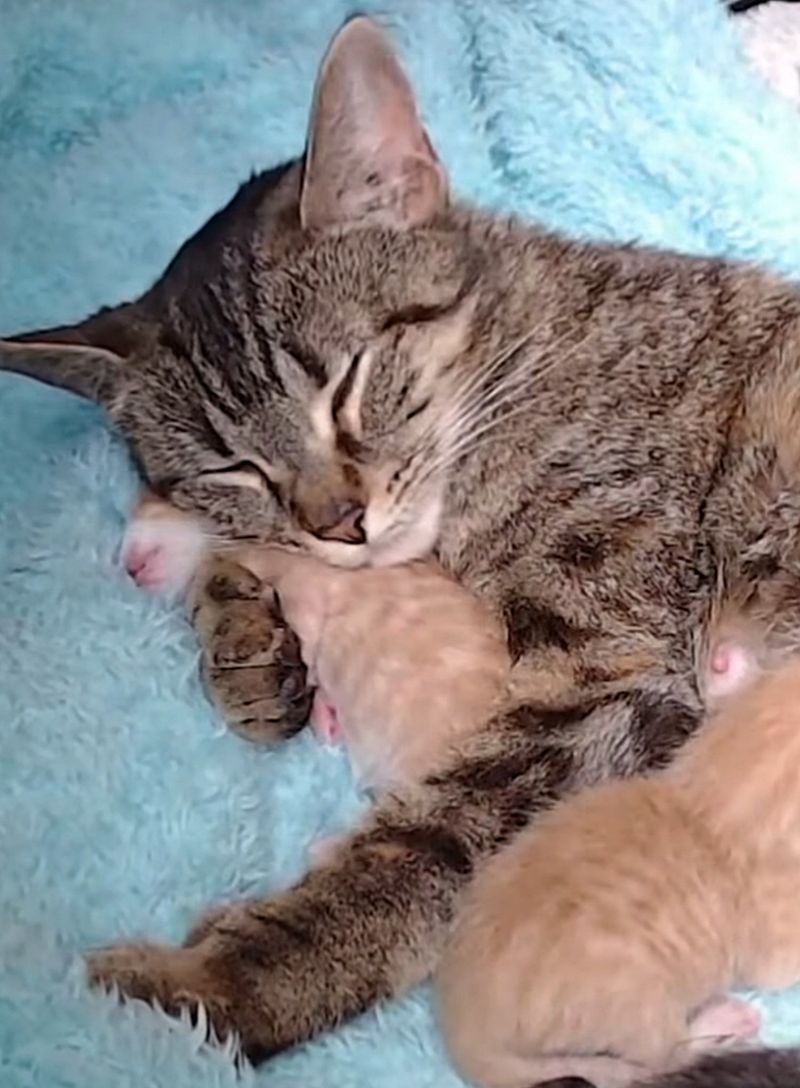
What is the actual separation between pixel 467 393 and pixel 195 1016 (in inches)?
21.9

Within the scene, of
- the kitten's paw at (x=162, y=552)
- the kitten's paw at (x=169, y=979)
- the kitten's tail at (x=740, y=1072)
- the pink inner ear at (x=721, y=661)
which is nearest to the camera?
the kitten's tail at (x=740, y=1072)

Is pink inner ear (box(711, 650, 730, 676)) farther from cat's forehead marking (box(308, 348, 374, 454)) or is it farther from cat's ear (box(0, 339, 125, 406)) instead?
cat's ear (box(0, 339, 125, 406))

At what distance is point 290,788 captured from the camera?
5.76 feet

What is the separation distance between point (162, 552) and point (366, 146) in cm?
41

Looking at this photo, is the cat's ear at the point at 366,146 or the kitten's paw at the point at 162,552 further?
the kitten's paw at the point at 162,552

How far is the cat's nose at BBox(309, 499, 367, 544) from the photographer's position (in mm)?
1678

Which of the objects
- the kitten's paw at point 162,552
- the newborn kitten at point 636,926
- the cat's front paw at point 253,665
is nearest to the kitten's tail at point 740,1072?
the newborn kitten at point 636,926

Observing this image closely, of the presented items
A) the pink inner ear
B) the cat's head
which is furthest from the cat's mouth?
the pink inner ear

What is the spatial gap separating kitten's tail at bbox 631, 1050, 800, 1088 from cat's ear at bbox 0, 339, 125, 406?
747 mm

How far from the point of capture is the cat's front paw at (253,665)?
176cm

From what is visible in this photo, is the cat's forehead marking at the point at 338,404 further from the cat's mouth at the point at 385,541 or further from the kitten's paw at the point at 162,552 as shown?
the kitten's paw at the point at 162,552

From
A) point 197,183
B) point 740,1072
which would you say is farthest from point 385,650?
point 197,183

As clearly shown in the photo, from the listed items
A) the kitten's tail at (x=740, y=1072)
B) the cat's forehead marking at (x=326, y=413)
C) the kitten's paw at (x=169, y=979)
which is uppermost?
the cat's forehead marking at (x=326, y=413)

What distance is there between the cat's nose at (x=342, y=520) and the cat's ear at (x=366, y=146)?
0.23m
